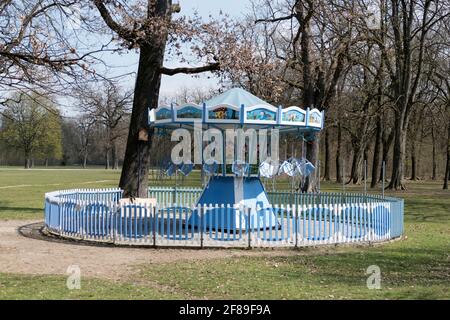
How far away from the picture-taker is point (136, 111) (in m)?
19.9

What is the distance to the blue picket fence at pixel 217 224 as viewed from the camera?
43.7 feet

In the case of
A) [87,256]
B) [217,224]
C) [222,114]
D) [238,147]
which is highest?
[222,114]

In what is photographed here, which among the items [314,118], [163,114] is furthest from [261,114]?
[163,114]

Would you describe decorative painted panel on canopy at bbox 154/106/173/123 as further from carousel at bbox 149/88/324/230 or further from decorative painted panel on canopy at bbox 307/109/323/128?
decorative painted panel on canopy at bbox 307/109/323/128

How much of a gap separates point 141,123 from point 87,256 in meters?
8.61

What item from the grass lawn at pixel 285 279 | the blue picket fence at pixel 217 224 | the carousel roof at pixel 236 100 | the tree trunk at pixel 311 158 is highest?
the carousel roof at pixel 236 100

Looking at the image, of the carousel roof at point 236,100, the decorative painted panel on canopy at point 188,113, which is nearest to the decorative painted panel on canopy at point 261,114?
the carousel roof at point 236,100

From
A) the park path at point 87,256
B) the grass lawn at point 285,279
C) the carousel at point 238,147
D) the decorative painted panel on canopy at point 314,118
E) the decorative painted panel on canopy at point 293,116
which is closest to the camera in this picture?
the grass lawn at point 285,279

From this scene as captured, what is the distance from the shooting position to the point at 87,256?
469 inches

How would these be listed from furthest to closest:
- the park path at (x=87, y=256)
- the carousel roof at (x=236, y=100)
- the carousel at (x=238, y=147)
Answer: the carousel roof at (x=236, y=100) < the carousel at (x=238, y=147) < the park path at (x=87, y=256)

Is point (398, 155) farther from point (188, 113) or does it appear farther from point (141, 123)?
point (188, 113)

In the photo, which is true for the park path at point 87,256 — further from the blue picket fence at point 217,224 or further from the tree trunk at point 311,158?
the tree trunk at point 311,158

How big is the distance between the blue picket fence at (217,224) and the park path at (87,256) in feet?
1.72

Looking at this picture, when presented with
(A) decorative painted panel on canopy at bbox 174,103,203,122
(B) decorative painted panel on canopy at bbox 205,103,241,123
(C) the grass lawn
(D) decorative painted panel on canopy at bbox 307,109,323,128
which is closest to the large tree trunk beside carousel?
(A) decorative painted panel on canopy at bbox 174,103,203,122
